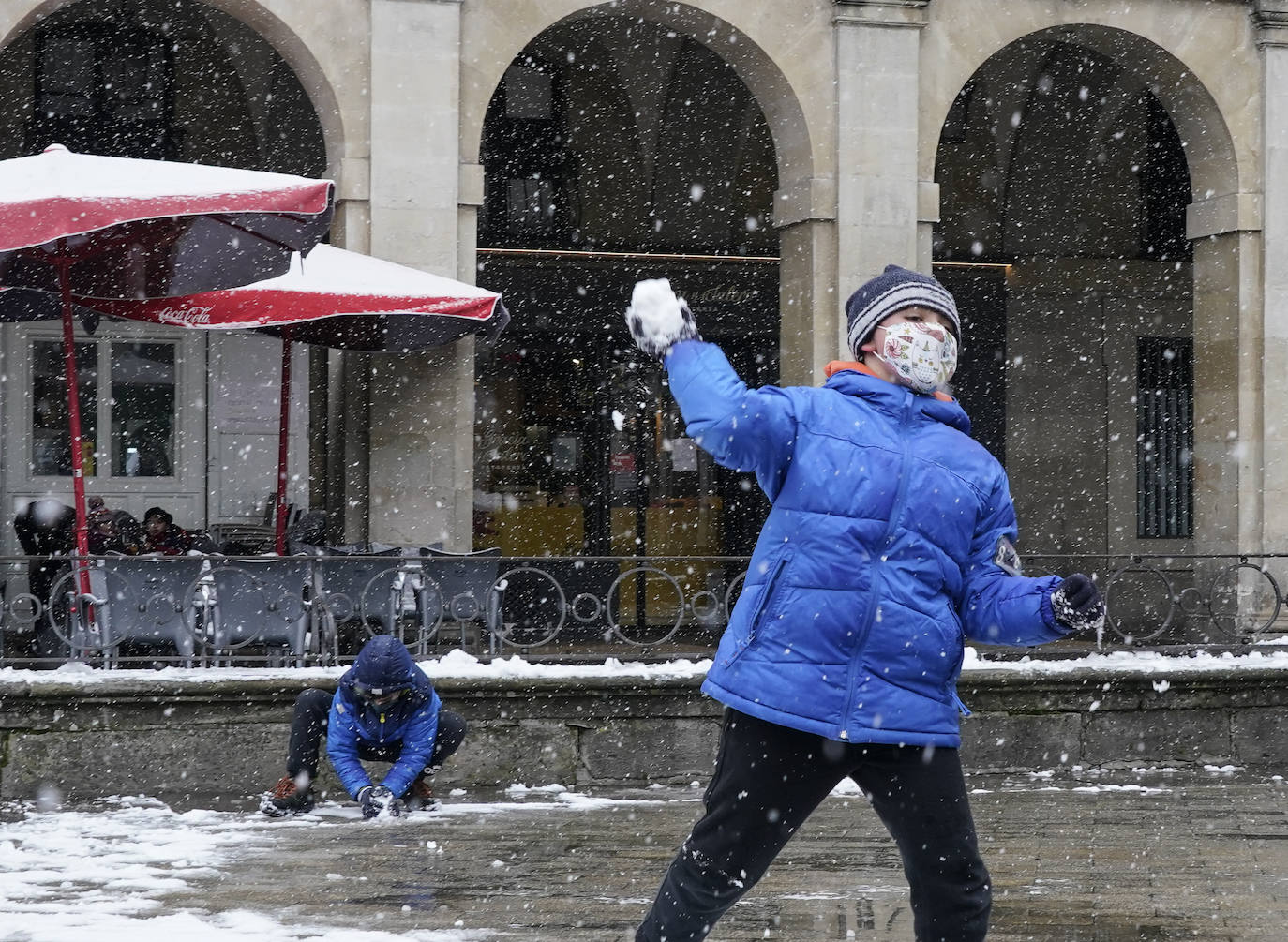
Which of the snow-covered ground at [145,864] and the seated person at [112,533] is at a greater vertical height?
the seated person at [112,533]

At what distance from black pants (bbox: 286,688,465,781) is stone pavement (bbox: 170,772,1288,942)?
0.27 metres

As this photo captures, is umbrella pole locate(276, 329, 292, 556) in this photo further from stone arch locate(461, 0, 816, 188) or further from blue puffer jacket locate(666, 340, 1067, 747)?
blue puffer jacket locate(666, 340, 1067, 747)

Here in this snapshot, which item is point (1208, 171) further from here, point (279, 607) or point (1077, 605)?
point (1077, 605)

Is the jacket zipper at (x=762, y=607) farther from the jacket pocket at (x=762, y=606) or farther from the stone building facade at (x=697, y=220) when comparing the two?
the stone building facade at (x=697, y=220)

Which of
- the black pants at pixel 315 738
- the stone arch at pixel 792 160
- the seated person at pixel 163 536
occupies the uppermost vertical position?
the stone arch at pixel 792 160

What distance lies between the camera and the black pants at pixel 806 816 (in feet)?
12.1

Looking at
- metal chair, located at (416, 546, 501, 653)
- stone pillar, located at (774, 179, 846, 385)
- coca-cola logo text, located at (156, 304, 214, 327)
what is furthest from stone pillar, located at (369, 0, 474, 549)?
stone pillar, located at (774, 179, 846, 385)

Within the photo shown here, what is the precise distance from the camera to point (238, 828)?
7820 mm

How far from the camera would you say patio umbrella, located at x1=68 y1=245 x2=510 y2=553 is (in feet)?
32.3

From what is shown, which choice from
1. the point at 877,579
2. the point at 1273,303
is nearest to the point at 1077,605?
the point at 877,579

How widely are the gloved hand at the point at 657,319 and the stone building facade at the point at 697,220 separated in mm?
7994

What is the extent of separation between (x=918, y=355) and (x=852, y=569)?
1.80ft

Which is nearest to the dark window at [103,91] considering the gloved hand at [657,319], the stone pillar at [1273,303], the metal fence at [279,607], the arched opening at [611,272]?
the arched opening at [611,272]

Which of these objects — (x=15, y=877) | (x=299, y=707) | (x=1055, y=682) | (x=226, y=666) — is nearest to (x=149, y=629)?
(x=226, y=666)
